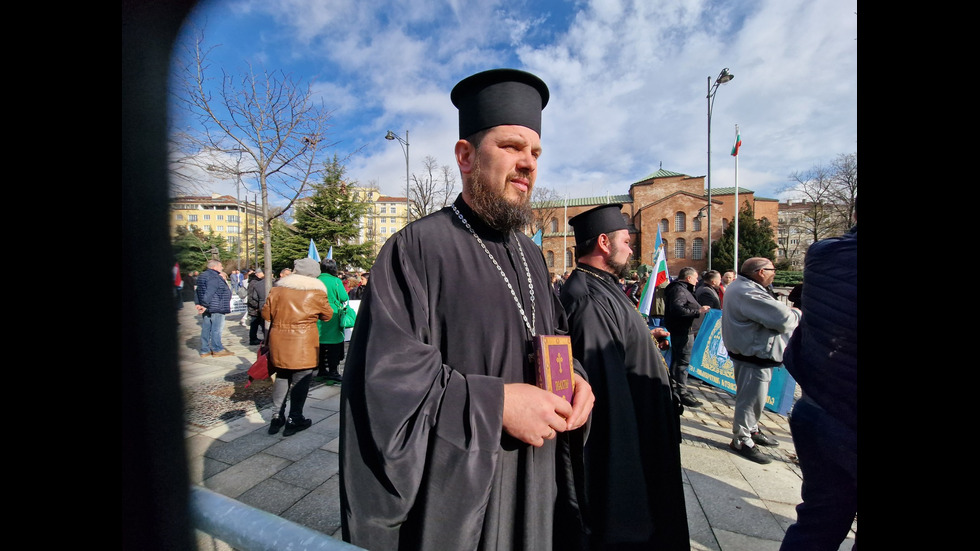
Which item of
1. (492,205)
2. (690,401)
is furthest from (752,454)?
(492,205)

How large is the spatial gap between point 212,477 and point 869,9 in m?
4.42

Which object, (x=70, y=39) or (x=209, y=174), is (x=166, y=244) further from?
(x=70, y=39)

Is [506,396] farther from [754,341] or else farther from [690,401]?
[690,401]

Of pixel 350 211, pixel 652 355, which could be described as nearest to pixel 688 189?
pixel 350 211

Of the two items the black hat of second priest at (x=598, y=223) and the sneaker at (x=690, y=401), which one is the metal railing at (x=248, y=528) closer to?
the black hat of second priest at (x=598, y=223)

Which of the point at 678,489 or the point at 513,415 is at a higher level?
the point at 513,415

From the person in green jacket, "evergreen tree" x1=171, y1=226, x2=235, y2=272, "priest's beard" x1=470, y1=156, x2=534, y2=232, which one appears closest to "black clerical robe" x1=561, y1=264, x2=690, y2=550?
"priest's beard" x1=470, y1=156, x2=534, y2=232

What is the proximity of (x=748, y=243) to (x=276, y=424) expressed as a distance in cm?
3628

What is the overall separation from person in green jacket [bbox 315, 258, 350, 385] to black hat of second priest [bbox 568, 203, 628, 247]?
3.78 metres

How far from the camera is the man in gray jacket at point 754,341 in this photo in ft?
11.6

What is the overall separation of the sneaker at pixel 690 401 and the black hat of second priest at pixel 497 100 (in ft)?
16.2

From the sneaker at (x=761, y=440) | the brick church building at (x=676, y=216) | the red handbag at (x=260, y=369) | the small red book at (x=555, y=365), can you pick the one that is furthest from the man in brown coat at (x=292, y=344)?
the brick church building at (x=676, y=216)

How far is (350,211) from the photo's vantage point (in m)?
24.0

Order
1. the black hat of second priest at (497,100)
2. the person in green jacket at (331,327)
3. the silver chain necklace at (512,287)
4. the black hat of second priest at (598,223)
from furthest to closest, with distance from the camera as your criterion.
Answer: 1. the person in green jacket at (331,327)
2. the black hat of second priest at (598,223)
3. the black hat of second priest at (497,100)
4. the silver chain necklace at (512,287)
